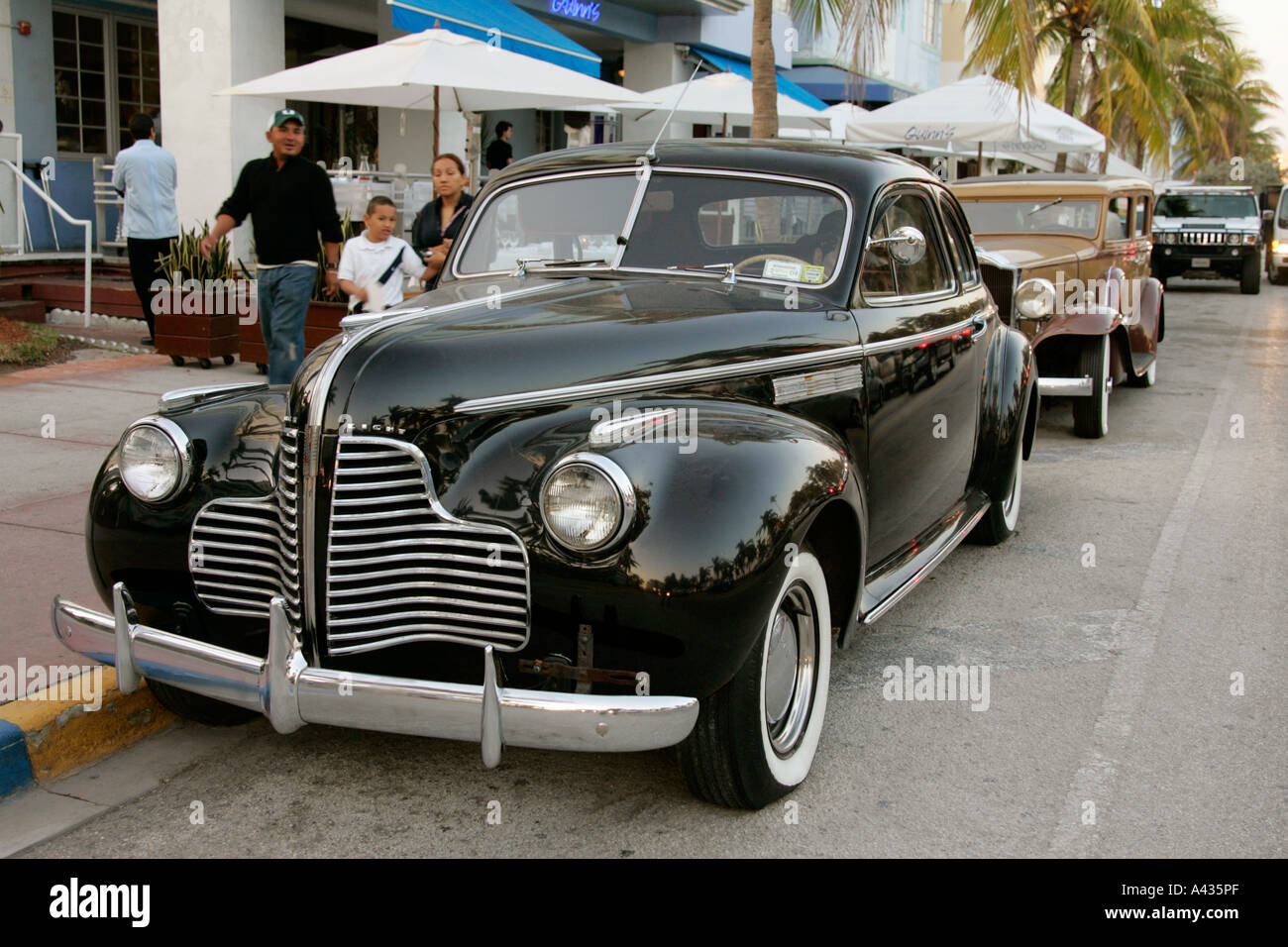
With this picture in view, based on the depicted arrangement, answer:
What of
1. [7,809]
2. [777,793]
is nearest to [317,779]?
[7,809]

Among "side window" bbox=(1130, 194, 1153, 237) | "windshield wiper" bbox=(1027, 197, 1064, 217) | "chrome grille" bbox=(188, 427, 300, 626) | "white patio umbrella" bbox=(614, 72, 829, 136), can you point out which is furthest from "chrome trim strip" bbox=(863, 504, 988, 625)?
"white patio umbrella" bbox=(614, 72, 829, 136)

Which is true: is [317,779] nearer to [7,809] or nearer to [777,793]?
[7,809]

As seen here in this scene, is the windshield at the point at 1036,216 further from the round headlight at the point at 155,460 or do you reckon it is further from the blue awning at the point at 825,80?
the blue awning at the point at 825,80

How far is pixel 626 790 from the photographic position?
11.8 ft

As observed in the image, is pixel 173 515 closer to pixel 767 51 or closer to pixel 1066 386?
pixel 1066 386

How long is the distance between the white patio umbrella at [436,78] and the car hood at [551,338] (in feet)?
18.4

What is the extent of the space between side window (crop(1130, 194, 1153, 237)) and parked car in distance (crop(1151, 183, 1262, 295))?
1160cm

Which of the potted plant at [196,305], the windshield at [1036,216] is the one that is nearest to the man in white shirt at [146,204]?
the potted plant at [196,305]

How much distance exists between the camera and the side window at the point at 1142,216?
456 inches

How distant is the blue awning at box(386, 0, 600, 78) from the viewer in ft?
39.1

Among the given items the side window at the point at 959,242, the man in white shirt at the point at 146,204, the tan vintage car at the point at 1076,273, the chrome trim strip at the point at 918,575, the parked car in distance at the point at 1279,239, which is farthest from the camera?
the parked car in distance at the point at 1279,239

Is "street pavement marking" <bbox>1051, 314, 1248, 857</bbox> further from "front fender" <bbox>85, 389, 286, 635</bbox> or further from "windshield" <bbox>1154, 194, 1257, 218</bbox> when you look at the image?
"windshield" <bbox>1154, 194, 1257, 218</bbox>

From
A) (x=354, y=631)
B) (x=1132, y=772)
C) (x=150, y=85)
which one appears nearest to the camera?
(x=354, y=631)
